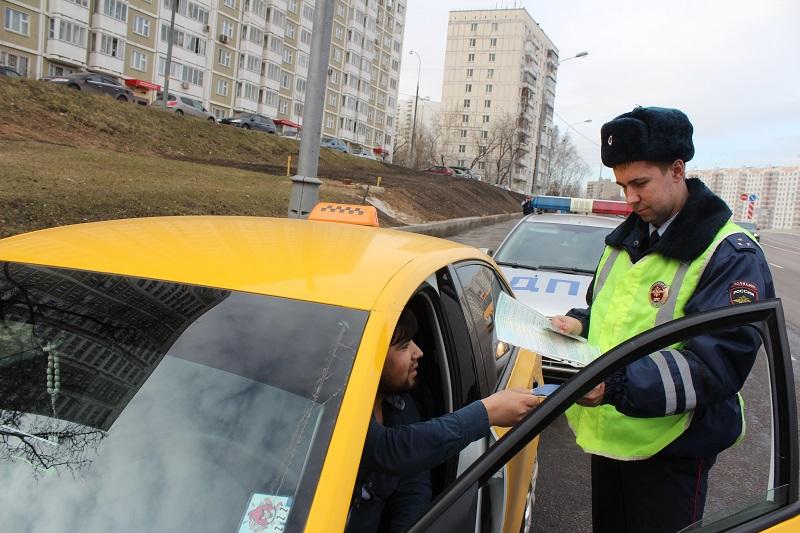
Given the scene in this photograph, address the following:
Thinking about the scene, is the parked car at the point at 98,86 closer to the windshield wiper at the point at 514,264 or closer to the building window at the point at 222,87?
the building window at the point at 222,87

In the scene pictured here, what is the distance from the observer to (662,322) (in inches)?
72.1

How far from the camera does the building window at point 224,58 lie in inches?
2172

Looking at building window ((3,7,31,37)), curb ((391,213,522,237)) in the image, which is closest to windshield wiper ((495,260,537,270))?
curb ((391,213,522,237))

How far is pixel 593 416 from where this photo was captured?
1980 mm

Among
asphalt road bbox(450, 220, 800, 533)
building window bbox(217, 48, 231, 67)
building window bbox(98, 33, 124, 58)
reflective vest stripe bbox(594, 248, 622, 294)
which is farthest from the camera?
building window bbox(217, 48, 231, 67)

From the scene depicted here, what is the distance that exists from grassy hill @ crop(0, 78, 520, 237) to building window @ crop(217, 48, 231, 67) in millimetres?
28488

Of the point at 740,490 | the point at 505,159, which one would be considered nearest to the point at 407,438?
the point at 740,490

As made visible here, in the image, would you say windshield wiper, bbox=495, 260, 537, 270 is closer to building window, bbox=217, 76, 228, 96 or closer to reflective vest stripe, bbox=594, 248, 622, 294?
reflective vest stripe, bbox=594, 248, 622, 294

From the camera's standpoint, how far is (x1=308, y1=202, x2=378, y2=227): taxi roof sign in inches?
126

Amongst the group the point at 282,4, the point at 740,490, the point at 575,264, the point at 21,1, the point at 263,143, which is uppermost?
the point at 282,4

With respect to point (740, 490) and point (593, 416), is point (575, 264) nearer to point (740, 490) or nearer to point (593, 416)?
point (740, 490)

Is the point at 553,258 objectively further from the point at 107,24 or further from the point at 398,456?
the point at 107,24

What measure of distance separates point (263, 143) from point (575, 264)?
84.3 feet

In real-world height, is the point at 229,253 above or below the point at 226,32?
below
